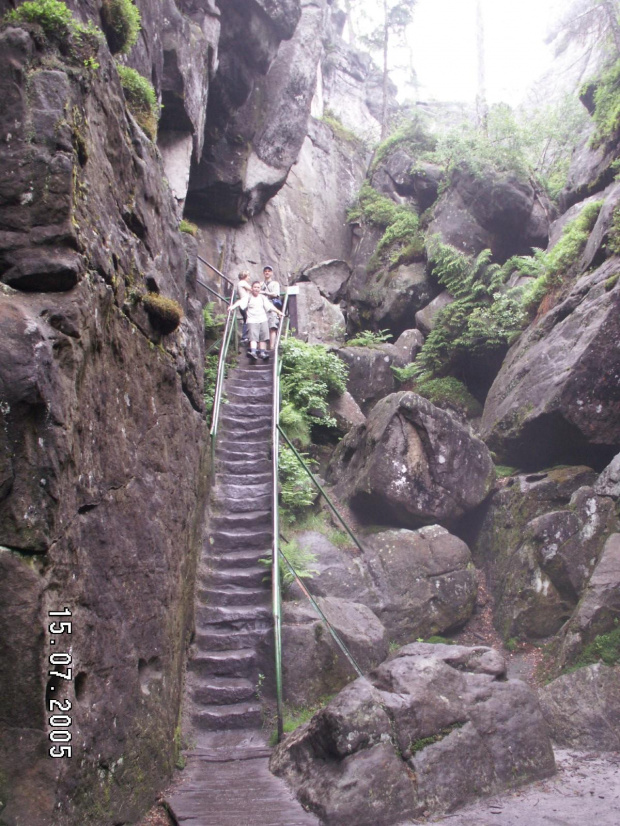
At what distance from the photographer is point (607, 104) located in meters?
14.8

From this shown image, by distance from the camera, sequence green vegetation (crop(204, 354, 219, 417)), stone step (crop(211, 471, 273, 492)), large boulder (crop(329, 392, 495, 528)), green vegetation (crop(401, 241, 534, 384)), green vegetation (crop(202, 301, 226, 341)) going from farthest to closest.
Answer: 1. green vegetation (crop(401, 241, 534, 384))
2. green vegetation (crop(202, 301, 226, 341))
3. green vegetation (crop(204, 354, 219, 417))
4. large boulder (crop(329, 392, 495, 528))
5. stone step (crop(211, 471, 273, 492))

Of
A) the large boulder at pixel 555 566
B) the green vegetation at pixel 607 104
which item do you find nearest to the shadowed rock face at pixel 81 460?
the large boulder at pixel 555 566

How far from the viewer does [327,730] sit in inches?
202

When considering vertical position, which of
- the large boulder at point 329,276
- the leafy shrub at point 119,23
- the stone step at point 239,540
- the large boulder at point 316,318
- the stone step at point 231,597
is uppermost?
the large boulder at point 329,276

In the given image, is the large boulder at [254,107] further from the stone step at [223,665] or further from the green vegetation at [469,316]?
the stone step at [223,665]

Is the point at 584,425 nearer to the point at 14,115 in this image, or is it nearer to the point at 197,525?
the point at 197,525

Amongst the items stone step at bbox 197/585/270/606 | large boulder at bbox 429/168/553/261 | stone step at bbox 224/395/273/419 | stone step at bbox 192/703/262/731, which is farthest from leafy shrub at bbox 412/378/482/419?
stone step at bbox 192/703/262/731

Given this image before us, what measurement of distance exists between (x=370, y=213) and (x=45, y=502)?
19.4m

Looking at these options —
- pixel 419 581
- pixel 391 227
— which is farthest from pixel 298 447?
pixel 391 227

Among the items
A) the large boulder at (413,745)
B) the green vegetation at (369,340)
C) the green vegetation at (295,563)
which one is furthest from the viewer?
the green vegetation at (369,340)

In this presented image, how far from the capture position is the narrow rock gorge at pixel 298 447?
12.8 feet

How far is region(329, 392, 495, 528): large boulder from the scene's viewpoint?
1002 cm

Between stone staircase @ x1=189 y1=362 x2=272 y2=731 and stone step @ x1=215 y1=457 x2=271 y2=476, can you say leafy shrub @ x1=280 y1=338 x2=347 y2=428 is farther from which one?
stone step @ x1=215 y1=457 x2=271 y2=476

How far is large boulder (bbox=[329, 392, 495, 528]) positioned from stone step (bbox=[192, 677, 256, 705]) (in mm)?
4203
